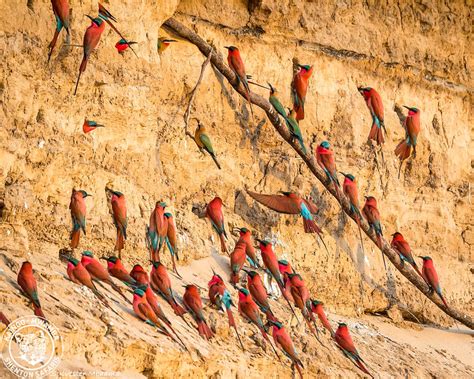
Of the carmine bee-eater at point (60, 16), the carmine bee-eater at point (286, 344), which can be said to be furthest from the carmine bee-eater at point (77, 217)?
the carmine bee-eater at point (286, 344)

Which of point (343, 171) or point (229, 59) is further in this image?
point (343, 171)

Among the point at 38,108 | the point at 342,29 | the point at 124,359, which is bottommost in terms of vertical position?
the point at 124,359

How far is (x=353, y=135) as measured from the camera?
10195 mm

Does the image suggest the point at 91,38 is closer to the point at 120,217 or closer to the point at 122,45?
the point at 122,45

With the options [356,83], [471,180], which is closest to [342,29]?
[356,83]

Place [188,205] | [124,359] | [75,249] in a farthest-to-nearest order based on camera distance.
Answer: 1. [188,205]
2. [75,249]
3. [124,359]

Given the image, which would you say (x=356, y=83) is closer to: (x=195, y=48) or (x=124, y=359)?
(x=195, y=48)

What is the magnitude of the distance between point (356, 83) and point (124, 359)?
4518 mm

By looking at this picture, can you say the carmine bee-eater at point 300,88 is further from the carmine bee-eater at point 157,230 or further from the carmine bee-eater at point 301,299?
the carmine bee-eater at point 157,230

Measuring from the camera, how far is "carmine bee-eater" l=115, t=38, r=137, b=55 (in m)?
8.41

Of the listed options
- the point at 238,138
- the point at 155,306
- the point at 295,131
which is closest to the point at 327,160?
the point at 295,131

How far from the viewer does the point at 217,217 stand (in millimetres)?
8688

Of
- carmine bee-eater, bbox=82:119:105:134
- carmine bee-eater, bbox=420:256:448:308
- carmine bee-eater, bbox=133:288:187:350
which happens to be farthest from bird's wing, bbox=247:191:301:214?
carmine bee-eater, bbox=133:288:187:350

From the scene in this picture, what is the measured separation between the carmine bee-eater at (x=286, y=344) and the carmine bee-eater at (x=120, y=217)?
1.18m
